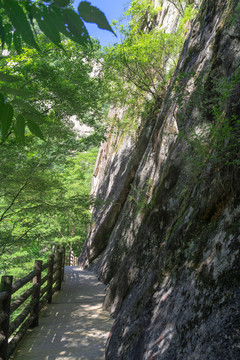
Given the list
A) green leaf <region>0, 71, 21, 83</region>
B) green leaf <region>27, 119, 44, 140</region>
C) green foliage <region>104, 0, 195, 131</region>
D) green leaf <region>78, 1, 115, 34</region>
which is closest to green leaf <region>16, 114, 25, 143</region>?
green leaf <region>27, 119, 44, 140</region>

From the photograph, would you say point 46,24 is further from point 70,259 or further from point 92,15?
point 70,259

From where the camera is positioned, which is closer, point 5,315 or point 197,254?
point 197,254

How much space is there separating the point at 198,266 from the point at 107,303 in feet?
13.8

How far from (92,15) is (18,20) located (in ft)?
0.66

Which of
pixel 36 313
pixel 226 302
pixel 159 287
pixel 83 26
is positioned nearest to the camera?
pixel 83 26

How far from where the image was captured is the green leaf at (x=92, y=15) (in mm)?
780

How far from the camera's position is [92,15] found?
2.59ft

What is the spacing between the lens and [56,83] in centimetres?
729

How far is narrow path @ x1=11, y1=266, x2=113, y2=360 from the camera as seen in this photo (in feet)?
13.3

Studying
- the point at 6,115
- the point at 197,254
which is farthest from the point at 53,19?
the point at 197,254

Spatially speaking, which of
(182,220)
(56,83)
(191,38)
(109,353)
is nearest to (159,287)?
(182,220)

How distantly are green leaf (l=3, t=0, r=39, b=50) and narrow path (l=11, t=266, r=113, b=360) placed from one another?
13.6ft

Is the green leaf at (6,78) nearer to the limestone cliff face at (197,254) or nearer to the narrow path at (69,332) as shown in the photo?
the limestone cliff face at (197,254)

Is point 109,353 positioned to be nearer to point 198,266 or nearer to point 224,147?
point 198,266
